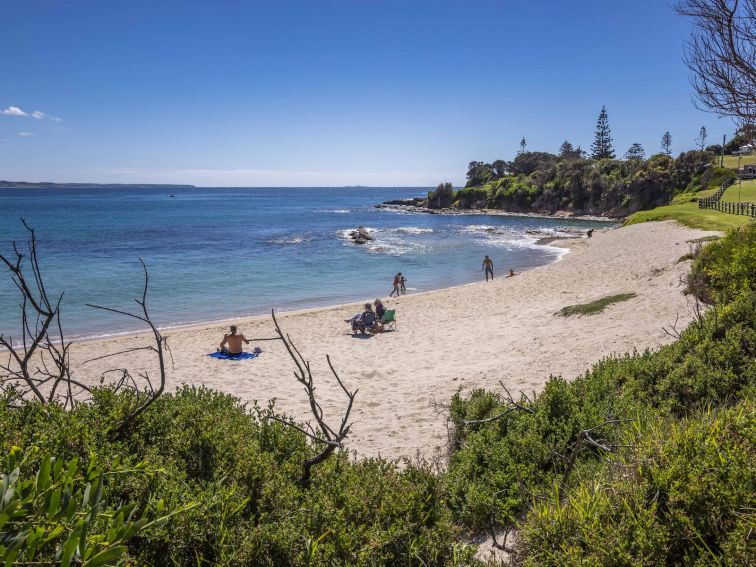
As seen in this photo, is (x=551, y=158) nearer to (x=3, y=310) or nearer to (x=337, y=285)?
(x=337, y=285)

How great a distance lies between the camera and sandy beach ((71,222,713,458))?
868 centimetres

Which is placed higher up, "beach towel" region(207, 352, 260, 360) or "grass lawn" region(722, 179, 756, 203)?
"grass lawn" region(722, 179, 756, 203)

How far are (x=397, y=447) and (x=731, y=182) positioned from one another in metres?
64.0

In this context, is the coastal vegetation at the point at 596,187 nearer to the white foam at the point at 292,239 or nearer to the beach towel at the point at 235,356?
the white foam at the point at 292,239

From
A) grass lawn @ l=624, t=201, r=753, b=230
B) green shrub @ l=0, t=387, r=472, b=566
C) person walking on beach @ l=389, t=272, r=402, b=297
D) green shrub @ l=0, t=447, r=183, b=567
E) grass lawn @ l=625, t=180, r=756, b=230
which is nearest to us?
→ green shrub @ l=0, t=447, r=183, b=567

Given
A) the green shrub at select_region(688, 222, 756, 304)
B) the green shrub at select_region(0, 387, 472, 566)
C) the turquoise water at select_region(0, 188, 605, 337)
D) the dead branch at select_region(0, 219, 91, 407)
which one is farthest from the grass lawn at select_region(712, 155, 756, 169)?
the green shrub at select_region(0, 387, 472, 566)

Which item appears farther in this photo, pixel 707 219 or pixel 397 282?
pixel 707 219

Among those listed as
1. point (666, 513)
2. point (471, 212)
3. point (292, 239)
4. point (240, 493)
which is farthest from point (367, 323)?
point (471, 212)

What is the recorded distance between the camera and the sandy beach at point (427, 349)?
8680 millimetres

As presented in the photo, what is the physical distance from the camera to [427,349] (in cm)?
1317

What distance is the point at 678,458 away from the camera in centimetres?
301

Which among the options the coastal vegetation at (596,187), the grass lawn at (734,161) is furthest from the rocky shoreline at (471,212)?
the grass lawn at (734,161)

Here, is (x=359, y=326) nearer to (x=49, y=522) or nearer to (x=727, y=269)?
(x=727, y=269)

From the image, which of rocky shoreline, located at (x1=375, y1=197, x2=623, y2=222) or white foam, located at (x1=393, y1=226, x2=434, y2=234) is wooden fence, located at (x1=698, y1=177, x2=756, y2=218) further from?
white foam, located at (x1=393, y1=226, x2=434, y2=234)
